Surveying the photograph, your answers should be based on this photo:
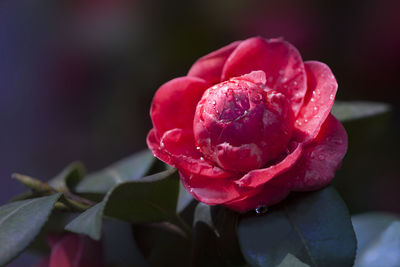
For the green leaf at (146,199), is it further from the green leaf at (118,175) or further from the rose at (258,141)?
the green leaf at (118,175)

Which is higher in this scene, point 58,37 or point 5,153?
point 58,37

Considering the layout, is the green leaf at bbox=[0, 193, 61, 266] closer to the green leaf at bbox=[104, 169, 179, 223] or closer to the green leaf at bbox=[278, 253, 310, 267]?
the green leaf at bbox=[104, 169, 179, 223]

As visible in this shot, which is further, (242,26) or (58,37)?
(58,37)

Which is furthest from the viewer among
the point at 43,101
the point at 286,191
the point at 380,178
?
the point at 43,101

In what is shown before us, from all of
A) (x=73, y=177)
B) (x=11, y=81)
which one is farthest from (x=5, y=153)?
(x=73, y=177)

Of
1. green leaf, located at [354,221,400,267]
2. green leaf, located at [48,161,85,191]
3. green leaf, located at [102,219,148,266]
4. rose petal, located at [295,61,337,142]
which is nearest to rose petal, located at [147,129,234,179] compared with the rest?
rose petal, located at [295,61,337,142]

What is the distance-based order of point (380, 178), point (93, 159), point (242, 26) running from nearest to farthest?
point (380, 178) → point (242, 26) → point (93, 159)

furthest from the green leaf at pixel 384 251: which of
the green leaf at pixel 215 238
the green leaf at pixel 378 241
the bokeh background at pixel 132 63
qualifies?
the green leaf at pixel 215 238

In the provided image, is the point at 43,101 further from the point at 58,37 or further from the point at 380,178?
the point at 380,178
